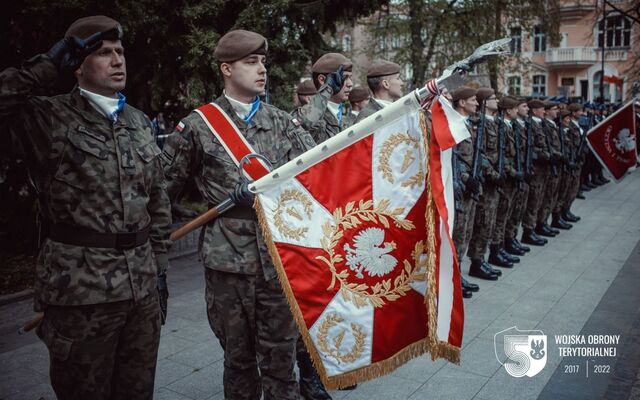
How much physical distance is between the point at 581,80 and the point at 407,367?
134 ft

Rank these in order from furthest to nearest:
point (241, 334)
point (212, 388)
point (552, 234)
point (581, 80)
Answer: point (581, 80), point (552, 234), point (212, 388), point (241, 334)

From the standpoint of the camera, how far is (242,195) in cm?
292

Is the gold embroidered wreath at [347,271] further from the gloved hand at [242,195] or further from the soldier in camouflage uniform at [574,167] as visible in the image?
the soldier in camouflage uniform at [574,167]

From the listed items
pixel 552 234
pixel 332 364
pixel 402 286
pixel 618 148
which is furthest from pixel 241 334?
pixel 618 148

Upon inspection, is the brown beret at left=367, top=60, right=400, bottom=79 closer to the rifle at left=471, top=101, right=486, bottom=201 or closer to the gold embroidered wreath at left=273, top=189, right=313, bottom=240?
the rifle at left=471, top=101, right=486, bottom=201

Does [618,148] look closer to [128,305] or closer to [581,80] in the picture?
[128,305]

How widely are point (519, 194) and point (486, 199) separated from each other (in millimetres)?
1344

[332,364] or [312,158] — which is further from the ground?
[312,158]

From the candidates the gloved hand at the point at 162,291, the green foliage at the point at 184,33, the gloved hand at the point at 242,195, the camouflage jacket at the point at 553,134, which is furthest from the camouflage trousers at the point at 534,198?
the gloved hand at the point at 162,291

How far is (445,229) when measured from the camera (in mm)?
2752

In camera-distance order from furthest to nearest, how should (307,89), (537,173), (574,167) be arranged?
(574,167)
(537,173)
(307,89)

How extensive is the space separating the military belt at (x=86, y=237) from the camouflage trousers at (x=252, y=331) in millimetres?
657

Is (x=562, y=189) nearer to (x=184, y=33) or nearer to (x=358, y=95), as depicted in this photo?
(x=358, y=95)

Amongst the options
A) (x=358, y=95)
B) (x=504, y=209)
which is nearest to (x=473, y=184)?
(x=504, y=209)
